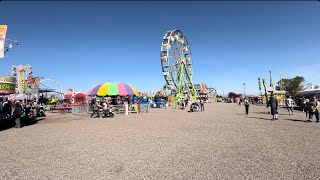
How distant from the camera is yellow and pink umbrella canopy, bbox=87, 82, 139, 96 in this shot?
21.6m

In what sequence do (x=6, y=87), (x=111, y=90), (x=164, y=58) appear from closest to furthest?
(x=6, y=87), (x=111, y=90), (x=164, y=58)

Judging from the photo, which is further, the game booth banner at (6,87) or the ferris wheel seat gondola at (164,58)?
the ferris wheel seat gondola at (164,58)

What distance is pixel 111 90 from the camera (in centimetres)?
2166

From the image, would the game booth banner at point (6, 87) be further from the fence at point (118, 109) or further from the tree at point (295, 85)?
the tree at point (295, 85)

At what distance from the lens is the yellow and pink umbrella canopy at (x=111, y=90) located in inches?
849

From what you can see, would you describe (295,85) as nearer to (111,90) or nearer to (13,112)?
(111,90)

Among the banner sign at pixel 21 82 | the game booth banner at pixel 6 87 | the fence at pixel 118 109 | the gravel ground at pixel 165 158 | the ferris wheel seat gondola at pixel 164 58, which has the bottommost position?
the gravel ground at pixel 165 158

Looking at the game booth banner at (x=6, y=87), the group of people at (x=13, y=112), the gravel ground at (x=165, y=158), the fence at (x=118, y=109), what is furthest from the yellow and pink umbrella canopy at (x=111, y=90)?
the gravel ground at (x=165, y=158)

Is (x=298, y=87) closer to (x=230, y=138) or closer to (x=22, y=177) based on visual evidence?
(x=230, y=138)

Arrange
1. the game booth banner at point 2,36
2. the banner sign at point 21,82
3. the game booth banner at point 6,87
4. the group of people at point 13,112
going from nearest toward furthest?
the game booth banner at point 2,36 → the group of people at point 13,112 → the game booth banner at point 6,87 → the banner sign at point 21,82

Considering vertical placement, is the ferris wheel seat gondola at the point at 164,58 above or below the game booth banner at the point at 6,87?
above

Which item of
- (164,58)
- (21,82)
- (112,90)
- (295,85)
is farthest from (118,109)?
(295,85)

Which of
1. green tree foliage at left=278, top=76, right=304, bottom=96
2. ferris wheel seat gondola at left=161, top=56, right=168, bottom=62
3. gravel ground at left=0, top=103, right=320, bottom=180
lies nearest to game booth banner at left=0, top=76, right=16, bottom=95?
gravel ground at left=0, top=103, right=320, bottom=180

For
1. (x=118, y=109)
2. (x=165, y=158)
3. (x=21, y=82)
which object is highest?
(x=21, y=82)
